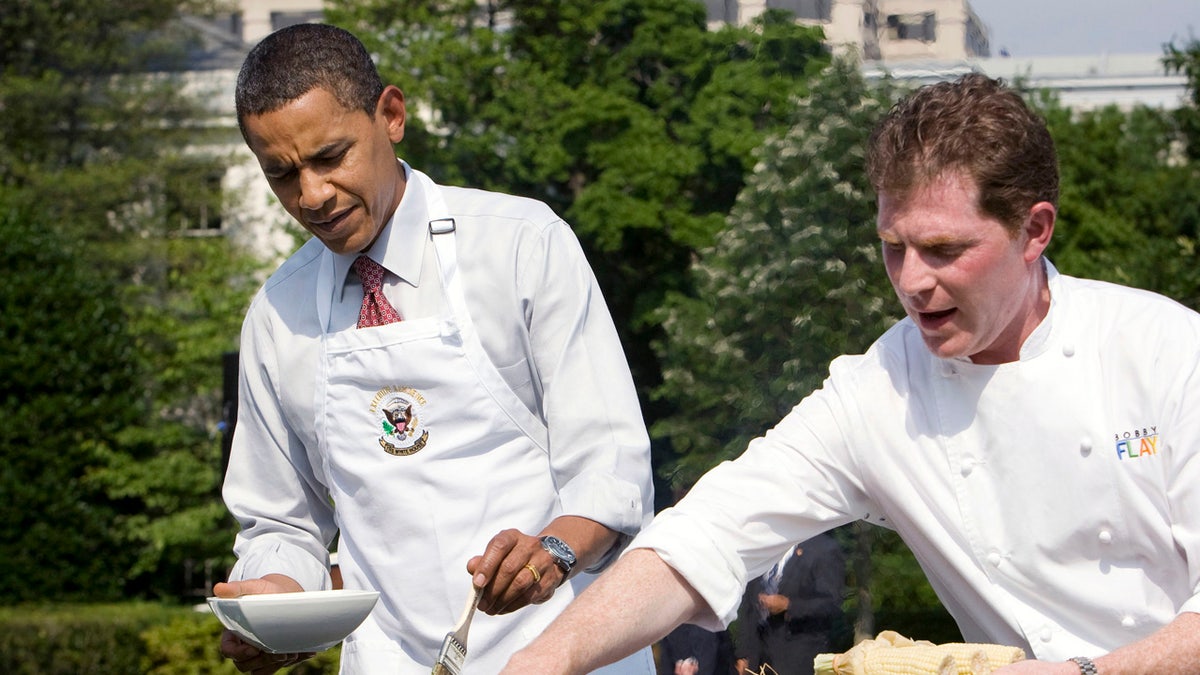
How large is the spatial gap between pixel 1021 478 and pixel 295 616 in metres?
1.15

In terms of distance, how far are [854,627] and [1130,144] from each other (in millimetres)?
25446

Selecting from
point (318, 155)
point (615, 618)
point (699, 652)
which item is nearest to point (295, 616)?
point (615, 618)

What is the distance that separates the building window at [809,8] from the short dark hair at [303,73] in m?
3.75

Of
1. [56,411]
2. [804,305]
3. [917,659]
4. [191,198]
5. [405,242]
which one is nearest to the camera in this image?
[917,659]

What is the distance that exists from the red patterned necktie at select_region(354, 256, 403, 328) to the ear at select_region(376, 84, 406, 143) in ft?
0.80

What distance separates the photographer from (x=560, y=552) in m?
2.49

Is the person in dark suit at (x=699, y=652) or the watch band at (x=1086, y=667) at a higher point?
the watch band at (x=1086, y=667)

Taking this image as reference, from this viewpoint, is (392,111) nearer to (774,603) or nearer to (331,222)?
(331,222)

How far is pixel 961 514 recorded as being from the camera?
2432 mm

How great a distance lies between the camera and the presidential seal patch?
2.78 metres

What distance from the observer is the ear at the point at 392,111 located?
2889 mm

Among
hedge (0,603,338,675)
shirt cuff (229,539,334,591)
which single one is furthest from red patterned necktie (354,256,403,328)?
hedge (0,603,338,675)

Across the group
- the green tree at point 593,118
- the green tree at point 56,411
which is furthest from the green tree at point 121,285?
the green tree at point 593,118

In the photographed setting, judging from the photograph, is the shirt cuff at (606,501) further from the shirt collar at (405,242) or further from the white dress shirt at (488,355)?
the shirt collar at (405,242)
